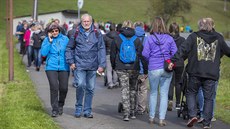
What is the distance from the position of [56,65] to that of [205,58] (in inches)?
111

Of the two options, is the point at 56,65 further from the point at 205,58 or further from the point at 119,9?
the point at 119,9

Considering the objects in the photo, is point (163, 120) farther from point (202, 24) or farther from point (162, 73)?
point (202, 24)

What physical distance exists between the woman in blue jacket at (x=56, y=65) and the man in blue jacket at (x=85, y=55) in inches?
10.4

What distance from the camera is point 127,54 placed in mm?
10711

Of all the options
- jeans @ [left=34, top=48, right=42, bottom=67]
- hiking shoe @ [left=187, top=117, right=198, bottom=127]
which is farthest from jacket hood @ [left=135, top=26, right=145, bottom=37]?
jeans @ [left=34, top=48, right=42, bottom=67]

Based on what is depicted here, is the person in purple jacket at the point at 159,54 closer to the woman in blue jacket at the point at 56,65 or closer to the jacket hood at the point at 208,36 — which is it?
the jacket hood at the point at 208,36

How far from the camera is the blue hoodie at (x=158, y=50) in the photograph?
33.1ft

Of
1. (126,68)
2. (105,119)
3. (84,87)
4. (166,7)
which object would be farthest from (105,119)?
(166,7)

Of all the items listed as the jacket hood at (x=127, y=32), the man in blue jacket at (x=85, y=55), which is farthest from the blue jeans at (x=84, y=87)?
the jacket hood at (x=127, y=32)

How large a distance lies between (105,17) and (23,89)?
67050 mm

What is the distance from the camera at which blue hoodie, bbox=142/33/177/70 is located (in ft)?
33.1

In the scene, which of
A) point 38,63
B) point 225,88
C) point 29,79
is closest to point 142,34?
point 225,88

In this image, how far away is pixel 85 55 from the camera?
1054 centimetres

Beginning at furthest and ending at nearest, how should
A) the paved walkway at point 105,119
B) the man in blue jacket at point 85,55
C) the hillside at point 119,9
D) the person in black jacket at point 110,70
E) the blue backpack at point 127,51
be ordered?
the hillside at point 119,9 → the person in black jacket at point 110,70 → the blue backpack at point 127,51 → the man in blue jacket at point 85,55 → the paved walkway at point 105,119
